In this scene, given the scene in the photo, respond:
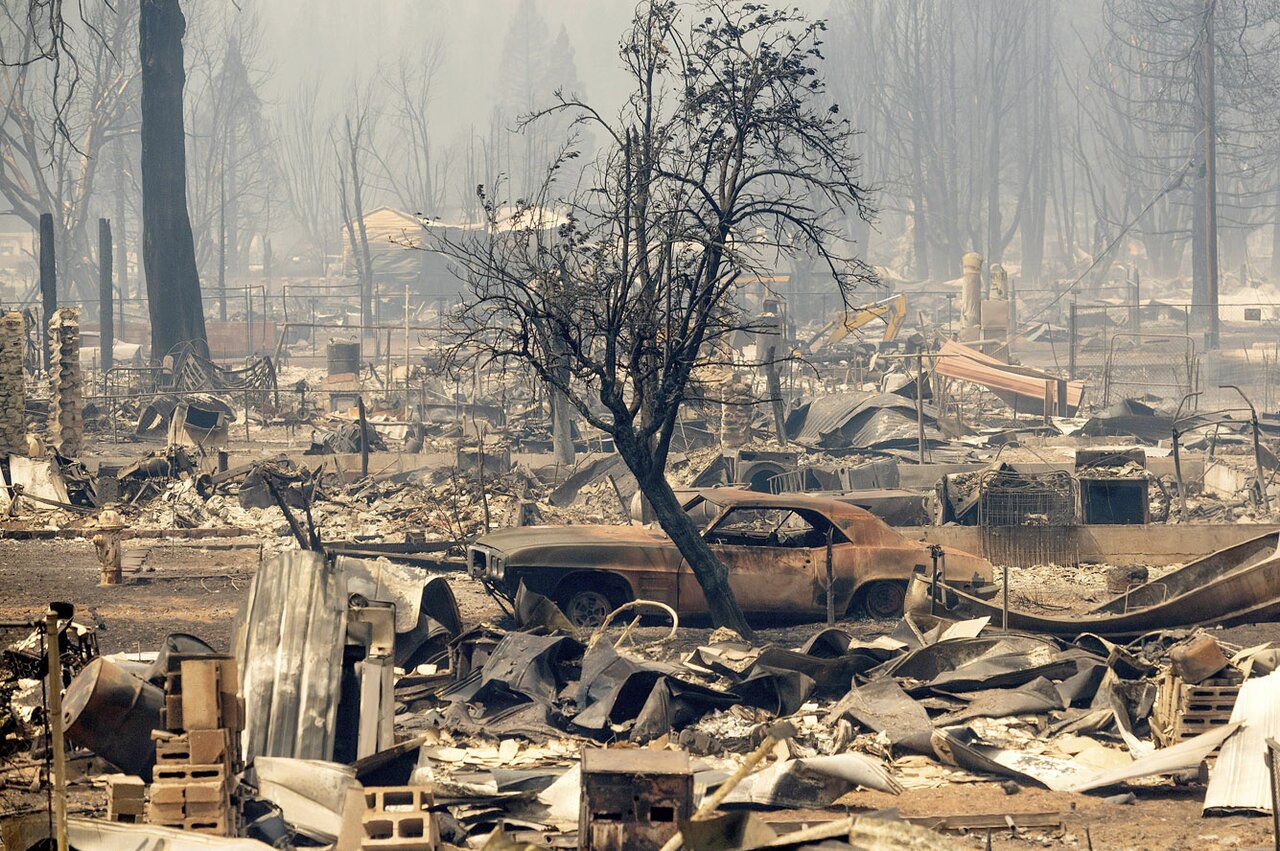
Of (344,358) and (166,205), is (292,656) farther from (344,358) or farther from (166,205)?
(344,358)

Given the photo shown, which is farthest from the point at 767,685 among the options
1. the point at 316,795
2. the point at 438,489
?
the point at 438,489

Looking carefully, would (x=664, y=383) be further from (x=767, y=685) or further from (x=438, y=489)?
(x=438, y=489)

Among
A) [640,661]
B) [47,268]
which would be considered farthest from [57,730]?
[47,268]

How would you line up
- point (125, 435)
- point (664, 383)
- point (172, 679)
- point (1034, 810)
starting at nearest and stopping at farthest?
point (172, 679)
point (1034, 810)
point (664, 383)
point (125, 435)

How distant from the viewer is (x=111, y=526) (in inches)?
596

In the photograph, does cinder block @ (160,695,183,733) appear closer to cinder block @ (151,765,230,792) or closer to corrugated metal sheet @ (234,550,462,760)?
cinder block @ (151,765,230,792)

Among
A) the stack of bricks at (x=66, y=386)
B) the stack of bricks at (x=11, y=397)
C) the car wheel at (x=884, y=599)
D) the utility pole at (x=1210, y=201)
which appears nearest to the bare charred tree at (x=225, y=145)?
the utility pole at (x=1210, y=201)

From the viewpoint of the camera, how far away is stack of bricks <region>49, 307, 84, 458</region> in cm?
2472

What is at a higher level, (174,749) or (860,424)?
(860,424)

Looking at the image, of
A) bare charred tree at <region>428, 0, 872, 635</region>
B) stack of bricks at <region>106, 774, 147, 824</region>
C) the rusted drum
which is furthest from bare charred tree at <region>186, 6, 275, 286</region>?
stack of bricks at <region>106, 774, 147, 824</region>

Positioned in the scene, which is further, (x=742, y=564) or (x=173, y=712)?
(x=742, y=564)

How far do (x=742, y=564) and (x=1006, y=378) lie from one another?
1950 cm

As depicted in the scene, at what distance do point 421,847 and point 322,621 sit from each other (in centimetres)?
261

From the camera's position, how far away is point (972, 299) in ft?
137
